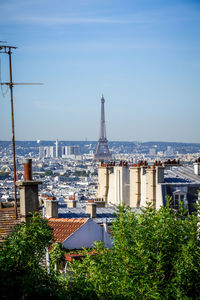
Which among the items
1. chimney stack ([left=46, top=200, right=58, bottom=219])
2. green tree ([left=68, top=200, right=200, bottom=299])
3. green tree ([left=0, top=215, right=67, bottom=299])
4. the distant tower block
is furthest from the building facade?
the distant tower block

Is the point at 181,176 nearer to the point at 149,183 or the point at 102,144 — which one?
the point at 149,183

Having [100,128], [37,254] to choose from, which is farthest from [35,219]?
[100,128]

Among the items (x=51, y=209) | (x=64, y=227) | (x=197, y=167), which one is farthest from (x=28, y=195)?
(x=197, y=167)

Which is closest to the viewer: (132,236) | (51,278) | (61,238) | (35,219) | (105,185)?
(51,278)

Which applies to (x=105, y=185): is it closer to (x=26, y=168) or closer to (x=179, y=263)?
(x=26, y=168)

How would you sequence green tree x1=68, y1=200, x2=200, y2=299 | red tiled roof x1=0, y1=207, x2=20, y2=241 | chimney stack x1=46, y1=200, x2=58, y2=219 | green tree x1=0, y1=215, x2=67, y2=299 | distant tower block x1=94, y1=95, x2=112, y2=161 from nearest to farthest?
green tree x1=0, y1=215, x2=67, y2=299, green tree x1=68, y1=200, x2=200, y2=299, red tiled roof x1=0, y1=207, x2=20, y2=241, chimney stack x1=46, y1=200, x2=58, y2=219, distant tower block x1=94, y1=95, x2=112, y2=161

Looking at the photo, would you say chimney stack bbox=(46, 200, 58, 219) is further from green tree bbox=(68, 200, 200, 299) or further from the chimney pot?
green tree bbox=(68, 200, 200, 299)
